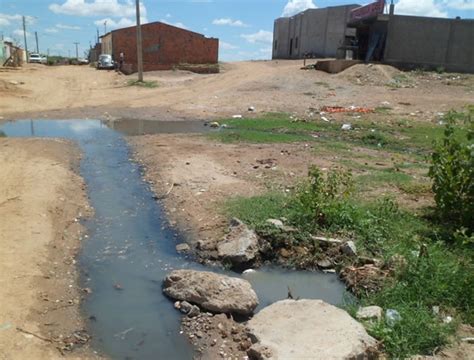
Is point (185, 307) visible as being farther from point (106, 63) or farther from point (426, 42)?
point (106, 63)

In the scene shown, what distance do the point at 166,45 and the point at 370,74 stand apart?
62.3 ft

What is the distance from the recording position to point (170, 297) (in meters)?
4.19

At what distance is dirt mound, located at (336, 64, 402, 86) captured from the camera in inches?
837

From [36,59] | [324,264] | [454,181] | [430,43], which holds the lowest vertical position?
[324,264]

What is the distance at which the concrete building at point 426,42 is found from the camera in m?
24.1

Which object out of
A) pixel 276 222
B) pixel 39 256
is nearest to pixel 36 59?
pixel 39 256

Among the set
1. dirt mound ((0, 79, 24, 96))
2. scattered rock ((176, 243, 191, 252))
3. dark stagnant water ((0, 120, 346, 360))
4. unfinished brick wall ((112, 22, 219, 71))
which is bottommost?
dark stagnant water ((0, 120, 346, 360))

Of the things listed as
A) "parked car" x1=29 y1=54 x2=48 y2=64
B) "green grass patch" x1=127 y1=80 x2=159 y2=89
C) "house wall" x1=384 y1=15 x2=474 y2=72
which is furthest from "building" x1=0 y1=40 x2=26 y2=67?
"house wall" x1=384 y1=15 x2=474 y2=72

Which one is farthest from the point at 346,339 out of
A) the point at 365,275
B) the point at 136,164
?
the point at 136,164

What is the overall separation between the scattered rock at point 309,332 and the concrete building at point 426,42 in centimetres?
2309

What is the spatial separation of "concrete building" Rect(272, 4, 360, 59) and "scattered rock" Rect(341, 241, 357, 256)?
29.8 metres

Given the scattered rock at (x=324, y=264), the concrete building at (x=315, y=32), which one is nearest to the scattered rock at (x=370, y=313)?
the scattered rock at (x=324, y=264)

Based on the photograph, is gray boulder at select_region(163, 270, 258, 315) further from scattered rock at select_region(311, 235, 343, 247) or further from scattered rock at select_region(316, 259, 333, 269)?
scattered rock at select_region(311, 235, 343, 247)

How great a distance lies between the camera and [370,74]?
22047 millimetres
